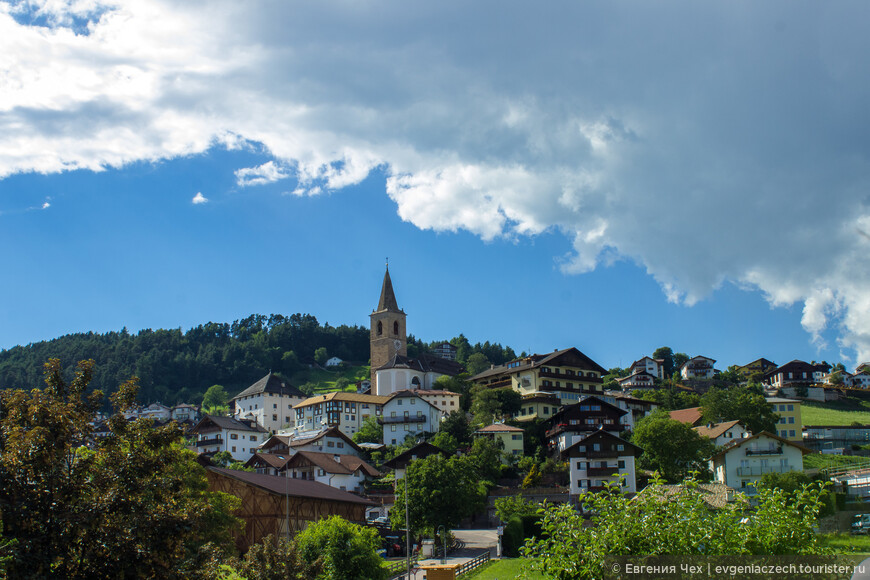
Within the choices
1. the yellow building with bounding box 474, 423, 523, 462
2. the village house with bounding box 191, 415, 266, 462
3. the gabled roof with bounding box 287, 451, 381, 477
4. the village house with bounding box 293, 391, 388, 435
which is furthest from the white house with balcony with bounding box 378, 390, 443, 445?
the village house with bounding box 191, 415, 266, 462

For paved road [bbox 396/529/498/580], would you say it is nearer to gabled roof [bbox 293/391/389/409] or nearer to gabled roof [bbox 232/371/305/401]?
gabled roof [bbox 293/391/389/409]

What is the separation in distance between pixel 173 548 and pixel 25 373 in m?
196

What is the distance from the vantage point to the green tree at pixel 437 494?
54.0 meters

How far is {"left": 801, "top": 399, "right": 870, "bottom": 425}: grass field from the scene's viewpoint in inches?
4033

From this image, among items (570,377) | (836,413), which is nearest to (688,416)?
(570,377)

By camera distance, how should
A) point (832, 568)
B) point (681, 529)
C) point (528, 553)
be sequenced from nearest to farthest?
point (832, 568)
point (681, 529)
point (528, 553)

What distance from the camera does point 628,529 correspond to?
1544cm

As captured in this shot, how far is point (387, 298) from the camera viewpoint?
14112 cm

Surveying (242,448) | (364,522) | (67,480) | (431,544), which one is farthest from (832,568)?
(242,448)

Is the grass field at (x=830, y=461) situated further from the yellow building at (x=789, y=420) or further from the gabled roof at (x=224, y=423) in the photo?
the gabled roof at (x=224, y=423)

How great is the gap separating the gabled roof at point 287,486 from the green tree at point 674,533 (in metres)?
34.4

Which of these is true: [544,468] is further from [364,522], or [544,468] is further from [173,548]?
[173,548]

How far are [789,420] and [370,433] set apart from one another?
4964 centimetres

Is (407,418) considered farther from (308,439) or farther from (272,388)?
(272,388)
